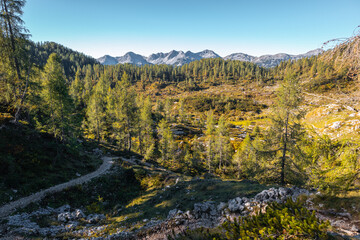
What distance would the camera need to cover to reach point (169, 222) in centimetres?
1024

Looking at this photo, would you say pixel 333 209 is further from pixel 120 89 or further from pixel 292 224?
pixel 120 89

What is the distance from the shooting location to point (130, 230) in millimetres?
10992

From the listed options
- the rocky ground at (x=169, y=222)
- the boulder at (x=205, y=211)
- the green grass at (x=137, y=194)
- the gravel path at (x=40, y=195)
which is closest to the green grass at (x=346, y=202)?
the rocky ground at (x=169, y=222)

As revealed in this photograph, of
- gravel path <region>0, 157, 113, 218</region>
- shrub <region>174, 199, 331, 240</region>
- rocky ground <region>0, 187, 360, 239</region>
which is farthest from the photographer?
gravel path <region>0, 157, 113, 218</region>

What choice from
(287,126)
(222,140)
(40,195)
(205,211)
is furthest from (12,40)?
(222,140)

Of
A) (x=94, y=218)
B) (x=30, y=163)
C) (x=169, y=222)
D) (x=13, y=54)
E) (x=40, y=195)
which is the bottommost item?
(x=94, y=218)

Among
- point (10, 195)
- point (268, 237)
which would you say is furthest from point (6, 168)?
point (268, 237)

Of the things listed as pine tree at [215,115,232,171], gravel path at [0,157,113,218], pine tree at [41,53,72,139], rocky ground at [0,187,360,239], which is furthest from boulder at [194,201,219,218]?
pine tree at [215,115,232,171]

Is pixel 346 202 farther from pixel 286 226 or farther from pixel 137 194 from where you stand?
pixel 137 194

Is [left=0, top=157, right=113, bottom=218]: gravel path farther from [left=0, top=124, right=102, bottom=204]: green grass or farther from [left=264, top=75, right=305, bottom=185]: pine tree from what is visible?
[left=264, top=75, right=305, bottom=185]: pine tree

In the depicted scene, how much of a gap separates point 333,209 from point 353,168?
3303 mm

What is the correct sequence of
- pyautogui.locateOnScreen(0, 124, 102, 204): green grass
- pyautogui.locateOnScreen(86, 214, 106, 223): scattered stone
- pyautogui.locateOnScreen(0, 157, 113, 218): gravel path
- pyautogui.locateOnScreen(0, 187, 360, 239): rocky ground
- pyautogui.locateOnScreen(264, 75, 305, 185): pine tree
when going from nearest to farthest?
1. pyautogui.locateOnScreen(0, 187, 360, 239): rocky ground
2. pyautogui.locateOnScreen(0, 157, 113, 218): gravel path
3. pyautogui.locateOnScreen(86, 214, 106, 223): scattered stone
4. pyautogui.locateOnScreen(0, 124, 102, 204): green grass
5. pyautogui.locateOnScreen(264, 75, 305, 185): pine tree

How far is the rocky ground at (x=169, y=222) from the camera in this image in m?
9.52

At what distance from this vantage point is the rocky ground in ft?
31.2
